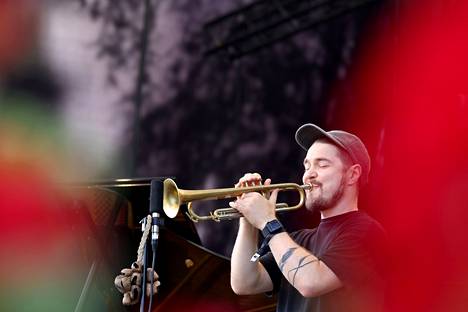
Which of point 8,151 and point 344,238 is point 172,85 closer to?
point 8,151

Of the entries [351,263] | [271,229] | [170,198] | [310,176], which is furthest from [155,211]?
[351,263]

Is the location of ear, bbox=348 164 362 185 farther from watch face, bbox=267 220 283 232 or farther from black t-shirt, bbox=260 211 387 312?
watch face, bbox=267 220 283 232

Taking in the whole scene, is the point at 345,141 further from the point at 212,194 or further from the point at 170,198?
the point at 170,198

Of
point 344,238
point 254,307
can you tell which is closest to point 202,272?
point 254,307

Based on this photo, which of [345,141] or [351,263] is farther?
[345,141]

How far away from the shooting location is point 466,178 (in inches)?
230

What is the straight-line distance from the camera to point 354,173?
315 cm

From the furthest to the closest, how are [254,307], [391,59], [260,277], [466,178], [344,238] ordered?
1. [391,59]
2. [466,178]
3. [254,307]
4. [260,277]
5. [344,238]

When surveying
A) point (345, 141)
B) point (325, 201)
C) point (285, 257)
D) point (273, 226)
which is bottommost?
point (285, 257)

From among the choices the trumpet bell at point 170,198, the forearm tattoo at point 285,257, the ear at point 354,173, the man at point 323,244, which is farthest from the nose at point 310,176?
the trumpet bell at point 170,198

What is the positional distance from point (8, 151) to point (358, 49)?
3416 mm

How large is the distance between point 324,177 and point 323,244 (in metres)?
0.29

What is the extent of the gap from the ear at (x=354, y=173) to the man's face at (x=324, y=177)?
33 millimetres

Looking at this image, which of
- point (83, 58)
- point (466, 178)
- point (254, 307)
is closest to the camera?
point (254, 307)
